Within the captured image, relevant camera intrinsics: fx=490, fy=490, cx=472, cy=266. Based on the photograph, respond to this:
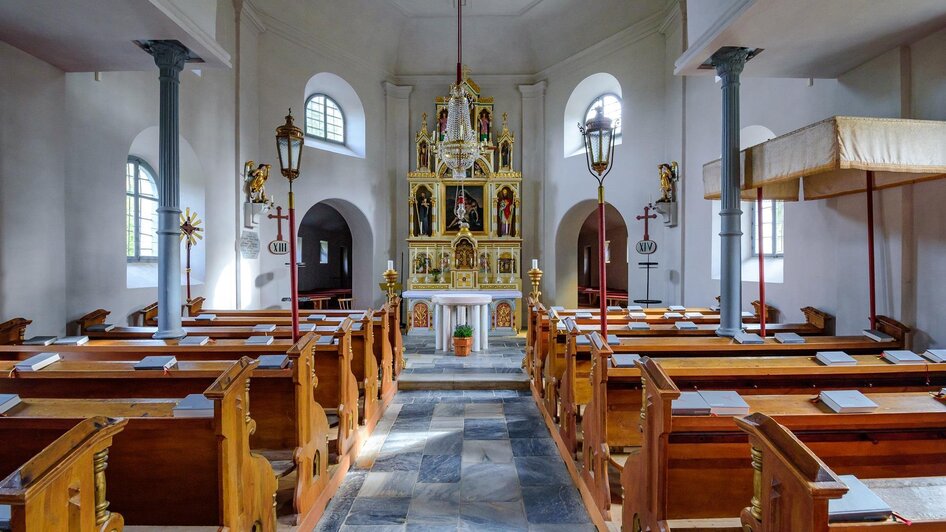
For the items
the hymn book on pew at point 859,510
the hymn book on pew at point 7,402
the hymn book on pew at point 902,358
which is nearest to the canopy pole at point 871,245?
the hymn book on pew at point 902,358

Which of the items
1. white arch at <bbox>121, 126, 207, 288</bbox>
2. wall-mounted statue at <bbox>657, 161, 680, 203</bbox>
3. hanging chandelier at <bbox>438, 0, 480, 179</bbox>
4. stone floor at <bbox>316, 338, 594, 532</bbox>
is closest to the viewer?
stone floor at <bbox>316, 338, 594, 532</bbox>

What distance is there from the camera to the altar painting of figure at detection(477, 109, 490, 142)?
11.7m

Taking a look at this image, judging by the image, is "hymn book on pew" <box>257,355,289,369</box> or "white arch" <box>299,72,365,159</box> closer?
"hymn book on pew" <box>257,355,289,369</box>

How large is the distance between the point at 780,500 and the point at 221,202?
8.42 meters

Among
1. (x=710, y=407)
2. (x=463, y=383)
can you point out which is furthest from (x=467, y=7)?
(x=710, y=407)

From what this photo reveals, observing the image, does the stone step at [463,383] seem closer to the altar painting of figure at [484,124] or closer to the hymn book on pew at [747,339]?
the hymn book on pew at [747,339]

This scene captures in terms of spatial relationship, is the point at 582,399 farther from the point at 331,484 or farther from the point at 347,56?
the point at 347,56

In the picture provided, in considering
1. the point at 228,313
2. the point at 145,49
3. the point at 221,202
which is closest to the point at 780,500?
the point at 145,49

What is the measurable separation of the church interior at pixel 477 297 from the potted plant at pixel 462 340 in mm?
70

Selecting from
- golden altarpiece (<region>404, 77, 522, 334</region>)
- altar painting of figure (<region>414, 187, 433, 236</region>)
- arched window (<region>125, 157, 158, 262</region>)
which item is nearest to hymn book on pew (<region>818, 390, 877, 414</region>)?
arched window (<region>125, 157, 158, 262</region>)

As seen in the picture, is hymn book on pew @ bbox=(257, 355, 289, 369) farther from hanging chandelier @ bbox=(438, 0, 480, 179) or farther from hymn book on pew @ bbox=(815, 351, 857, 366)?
hanging chandelier @ bbox=(438, 0, 480, 179)

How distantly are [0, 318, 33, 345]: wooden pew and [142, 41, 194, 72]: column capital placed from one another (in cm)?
277

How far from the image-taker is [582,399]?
4.45m

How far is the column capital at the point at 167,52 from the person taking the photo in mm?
4766
